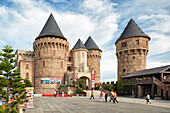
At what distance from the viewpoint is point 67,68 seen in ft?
192

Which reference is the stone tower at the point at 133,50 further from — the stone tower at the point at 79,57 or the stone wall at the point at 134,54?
the stone tower at the point at 79,57

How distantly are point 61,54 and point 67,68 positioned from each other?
7.96m

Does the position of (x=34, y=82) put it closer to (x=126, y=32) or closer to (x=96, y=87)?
(x=96, y=87)

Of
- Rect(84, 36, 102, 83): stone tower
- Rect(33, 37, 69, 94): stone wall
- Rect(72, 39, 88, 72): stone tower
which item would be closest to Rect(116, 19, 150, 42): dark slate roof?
Rect(72, 39, 88, 72): stone tower

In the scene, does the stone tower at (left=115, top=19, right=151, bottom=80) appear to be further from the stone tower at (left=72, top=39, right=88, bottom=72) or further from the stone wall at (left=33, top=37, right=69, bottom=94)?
the stone wall at (left=33, top=37, right=69, bottom=94)

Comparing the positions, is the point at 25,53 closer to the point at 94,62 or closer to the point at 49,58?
the point at 49,58

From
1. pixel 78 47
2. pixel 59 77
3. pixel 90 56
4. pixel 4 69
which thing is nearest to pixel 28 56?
pixel 59 77

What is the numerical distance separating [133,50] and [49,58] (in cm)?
2530

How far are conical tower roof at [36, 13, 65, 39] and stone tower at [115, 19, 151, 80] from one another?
66.7ft

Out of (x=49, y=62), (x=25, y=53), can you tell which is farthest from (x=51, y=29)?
(x=25, y=53)

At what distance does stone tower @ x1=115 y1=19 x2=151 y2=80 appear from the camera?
46.6 metres

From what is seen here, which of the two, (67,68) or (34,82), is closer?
(34,82)

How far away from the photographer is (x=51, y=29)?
2082 inches

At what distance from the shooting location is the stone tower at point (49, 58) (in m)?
50.2
